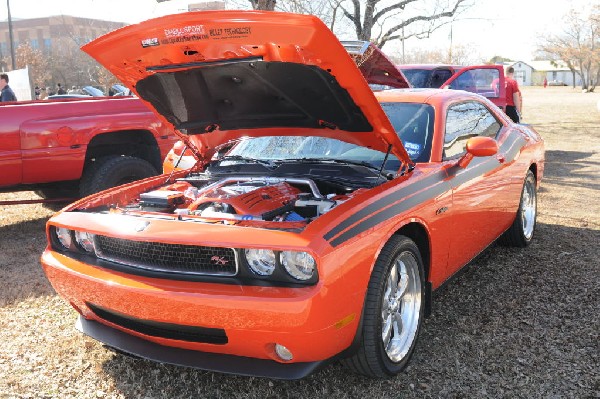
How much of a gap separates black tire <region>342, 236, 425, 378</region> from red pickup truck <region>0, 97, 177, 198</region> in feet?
13.5

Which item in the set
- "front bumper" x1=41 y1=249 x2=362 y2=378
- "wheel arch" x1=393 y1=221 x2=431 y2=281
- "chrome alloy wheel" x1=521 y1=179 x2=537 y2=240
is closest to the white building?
"chrome alloy wheel" x1=521 y1=179 x2=537 y2=240

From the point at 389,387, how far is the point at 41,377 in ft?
6.26

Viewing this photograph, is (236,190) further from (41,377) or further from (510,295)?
(510,295)

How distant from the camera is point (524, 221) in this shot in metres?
5.31

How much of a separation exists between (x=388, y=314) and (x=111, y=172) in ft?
13.7

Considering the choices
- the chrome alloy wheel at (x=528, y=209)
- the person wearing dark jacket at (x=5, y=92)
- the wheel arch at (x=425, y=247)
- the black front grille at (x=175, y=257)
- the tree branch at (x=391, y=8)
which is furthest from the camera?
the tree branch at (x=391, y=8)

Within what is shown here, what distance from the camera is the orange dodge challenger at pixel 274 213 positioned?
251cm

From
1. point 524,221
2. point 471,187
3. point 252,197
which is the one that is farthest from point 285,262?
point 524,221

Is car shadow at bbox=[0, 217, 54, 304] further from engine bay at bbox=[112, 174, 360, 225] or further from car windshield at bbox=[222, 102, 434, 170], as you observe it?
car windshield at bbox=[222, 102, 434, 170]

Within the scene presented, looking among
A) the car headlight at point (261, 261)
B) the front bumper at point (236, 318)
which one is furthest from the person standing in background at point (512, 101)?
the car headlight at point (261, 261)

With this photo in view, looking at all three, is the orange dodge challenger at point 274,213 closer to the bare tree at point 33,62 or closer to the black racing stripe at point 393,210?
the black racing stripe at point 393,210

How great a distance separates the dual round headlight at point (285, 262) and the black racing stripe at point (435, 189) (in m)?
0.15

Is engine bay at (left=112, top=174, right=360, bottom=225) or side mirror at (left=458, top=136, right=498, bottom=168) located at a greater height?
side mirror at (left=458, top=136, right=498, bottom=168)

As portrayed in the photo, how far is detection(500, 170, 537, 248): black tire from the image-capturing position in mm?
5016
